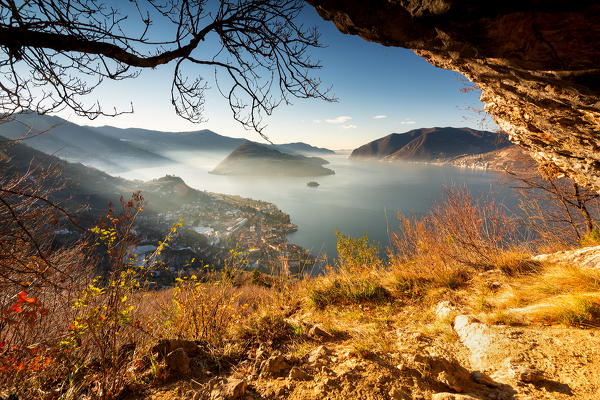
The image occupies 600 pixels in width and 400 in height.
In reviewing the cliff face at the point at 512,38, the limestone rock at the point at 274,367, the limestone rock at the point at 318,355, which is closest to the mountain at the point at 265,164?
the cliff face at the point at 512,38

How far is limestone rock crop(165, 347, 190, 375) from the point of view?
2.05 metres

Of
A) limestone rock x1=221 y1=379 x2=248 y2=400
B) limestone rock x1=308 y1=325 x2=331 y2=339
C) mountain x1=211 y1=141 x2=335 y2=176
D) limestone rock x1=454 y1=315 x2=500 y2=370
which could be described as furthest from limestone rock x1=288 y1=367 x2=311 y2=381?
mountain x1=211 y1=141 x2=335 y2=176

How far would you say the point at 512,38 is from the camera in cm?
136

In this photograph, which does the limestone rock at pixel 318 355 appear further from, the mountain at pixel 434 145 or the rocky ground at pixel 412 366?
the mountain at pixel 434 145

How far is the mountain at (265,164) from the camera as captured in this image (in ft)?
498

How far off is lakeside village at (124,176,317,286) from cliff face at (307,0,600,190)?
18577mm

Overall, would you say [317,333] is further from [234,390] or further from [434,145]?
[434,145]

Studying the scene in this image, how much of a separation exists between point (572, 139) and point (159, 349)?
520cm

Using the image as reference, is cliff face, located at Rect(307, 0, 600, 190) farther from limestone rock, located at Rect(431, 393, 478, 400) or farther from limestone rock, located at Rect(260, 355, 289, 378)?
limestone rock, located at Rect(260, 355, 289, 378)

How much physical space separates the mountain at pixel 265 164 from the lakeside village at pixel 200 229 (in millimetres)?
83013

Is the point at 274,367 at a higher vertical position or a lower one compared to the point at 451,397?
lower

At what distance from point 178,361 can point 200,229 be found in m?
49.7

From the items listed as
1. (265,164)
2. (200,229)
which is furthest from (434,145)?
(200,229)

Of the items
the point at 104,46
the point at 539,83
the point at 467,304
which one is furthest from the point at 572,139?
the point at 104,46
